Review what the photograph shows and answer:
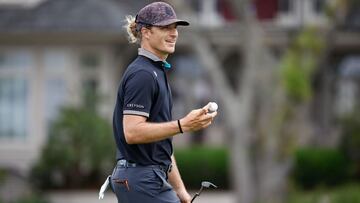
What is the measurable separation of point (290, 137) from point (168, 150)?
14.4m

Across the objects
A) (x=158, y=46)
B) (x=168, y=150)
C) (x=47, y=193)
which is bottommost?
(x=47, y=193)

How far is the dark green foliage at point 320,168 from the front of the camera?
25.2m

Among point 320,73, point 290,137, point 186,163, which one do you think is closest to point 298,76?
point 290,137

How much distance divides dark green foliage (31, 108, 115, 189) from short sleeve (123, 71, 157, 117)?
16.9m

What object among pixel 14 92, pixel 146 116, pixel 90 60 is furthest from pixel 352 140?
pixel 146 116

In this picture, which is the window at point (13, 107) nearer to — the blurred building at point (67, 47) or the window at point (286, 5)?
the blurred building at point (67, 47)

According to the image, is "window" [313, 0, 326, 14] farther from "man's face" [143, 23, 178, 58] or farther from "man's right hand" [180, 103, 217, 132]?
"man's right hand" [180, 103, 217, 132]

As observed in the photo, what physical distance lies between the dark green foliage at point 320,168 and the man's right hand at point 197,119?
18.7m

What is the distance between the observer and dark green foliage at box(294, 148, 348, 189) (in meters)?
25.2

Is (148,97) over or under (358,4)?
over

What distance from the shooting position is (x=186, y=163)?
24812 millimetres

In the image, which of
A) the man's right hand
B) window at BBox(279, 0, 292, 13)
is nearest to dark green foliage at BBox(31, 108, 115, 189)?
window at BBox(279, 0, 292, 13)

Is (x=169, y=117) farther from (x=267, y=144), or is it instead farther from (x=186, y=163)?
(x=186, y=163)

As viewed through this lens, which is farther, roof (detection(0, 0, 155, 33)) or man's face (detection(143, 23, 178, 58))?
roof (detection(0, 0, 155, 33))
